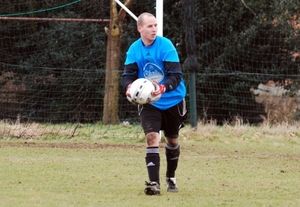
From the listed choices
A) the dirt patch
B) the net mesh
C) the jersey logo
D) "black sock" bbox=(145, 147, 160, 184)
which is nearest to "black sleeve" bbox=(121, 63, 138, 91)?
the jersey logo

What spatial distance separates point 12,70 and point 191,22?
9125mm

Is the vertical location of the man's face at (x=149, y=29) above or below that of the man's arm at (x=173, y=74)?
above

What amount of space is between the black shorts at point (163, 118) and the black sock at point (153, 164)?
207 millimetres

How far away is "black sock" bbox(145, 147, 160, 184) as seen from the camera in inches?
300

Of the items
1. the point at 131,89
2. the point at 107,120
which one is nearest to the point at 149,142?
the point at 131,89

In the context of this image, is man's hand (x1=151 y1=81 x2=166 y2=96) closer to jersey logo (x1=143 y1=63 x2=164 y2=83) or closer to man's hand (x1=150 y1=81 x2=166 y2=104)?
man's hand (x1=150 y1=81 x2=166 y2=104)

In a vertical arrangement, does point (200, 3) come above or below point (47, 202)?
above

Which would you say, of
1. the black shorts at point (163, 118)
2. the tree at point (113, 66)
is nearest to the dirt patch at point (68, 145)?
the tree at point (113, 66)

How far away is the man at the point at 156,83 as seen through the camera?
7.69m

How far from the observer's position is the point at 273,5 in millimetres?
24891

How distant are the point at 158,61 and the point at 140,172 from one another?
7.94 feet

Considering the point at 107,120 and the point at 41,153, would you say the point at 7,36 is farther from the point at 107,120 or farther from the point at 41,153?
the point at 41,153

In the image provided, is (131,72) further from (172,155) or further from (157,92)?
(172,155)

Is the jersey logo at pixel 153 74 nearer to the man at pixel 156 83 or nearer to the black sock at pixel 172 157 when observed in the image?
the man at pixel 156 83
